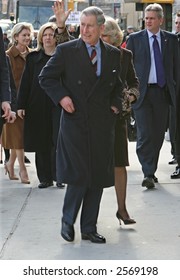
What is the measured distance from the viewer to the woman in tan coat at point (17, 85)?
955 cm

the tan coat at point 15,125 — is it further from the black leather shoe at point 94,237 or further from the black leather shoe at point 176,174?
the black leather shoe at point 94,237

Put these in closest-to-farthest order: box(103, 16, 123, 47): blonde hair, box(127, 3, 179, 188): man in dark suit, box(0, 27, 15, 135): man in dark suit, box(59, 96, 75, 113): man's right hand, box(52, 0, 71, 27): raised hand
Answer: box(59, 96, 75, 113): man's right hand → box(0, 27, 15, 135): man in dark suit → box(103, 16, 123, 47): blonde hair → box(52, 0, 71, 27): raised hand → box(127, 3, 179, 188): man in dark suit

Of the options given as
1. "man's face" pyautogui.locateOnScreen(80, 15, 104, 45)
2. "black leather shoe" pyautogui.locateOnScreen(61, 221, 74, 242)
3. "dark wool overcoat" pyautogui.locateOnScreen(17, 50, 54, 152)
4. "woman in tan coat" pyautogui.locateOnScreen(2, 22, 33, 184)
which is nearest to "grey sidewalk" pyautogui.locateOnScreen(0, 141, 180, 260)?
"black leather shoe" pyautogui.locateOnScreen(61, 221, 74, 242)

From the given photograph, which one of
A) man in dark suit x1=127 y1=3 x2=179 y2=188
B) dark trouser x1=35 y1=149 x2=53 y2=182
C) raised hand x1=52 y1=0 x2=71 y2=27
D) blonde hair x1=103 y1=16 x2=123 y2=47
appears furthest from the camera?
dark trouser x1=35 y1=149 x2=53 y2=182

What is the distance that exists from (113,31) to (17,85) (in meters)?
3.15

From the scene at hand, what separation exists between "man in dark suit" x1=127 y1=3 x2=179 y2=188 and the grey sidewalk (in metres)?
0.45

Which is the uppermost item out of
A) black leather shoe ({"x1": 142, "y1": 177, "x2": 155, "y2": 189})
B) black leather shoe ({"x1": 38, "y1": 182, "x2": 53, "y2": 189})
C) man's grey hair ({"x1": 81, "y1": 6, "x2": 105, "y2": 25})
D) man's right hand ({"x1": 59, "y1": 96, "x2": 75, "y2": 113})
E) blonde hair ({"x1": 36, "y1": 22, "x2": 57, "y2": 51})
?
man's grey hair ({"x1": 81, "y1": 6, "x2": 105, "y2": 25})

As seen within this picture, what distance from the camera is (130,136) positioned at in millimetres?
13086

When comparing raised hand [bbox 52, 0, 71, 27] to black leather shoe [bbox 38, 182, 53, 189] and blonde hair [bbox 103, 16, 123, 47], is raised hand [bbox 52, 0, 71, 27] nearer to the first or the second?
black leather shoe [bbox 38, 182, 53, 189]

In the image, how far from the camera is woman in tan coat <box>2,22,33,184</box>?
9.55 meters

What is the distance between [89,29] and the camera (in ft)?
20.3
